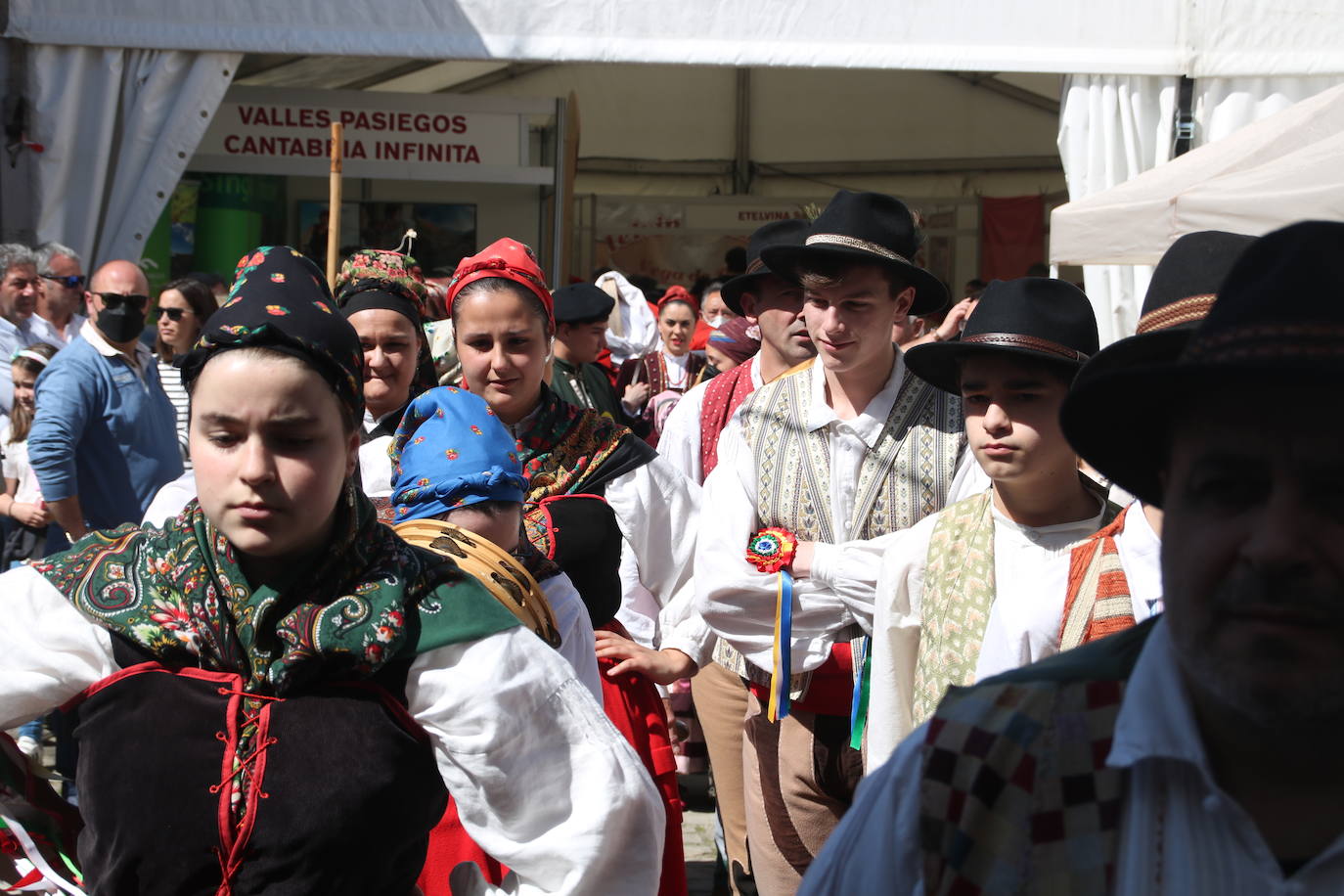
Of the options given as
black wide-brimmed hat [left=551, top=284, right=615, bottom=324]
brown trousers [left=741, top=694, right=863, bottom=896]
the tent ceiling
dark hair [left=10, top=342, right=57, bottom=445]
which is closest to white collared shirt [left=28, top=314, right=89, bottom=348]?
dark hair [left=10, top=342, right=57, bottom=445]

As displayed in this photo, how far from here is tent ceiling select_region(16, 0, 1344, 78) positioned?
356 inches

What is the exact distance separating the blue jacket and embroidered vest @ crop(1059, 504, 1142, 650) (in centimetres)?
419

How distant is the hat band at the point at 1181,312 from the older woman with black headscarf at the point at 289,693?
3.99 ft

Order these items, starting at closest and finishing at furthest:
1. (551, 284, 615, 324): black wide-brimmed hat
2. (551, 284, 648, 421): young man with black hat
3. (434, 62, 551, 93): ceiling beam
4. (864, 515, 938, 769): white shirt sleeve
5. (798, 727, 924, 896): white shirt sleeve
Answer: (798, 727, 924, 896): white shirt sleeve, (864, 515, 938, 769): white shirt sleeve, (551, 284, 648, 421): young man with black hat, (551, 284, 615, 324): black wide-brimmed hat, (434, 62, 551, 93): ceiling beam

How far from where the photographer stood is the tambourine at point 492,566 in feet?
8.00

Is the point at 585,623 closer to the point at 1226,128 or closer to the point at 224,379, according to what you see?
the point at 224,379

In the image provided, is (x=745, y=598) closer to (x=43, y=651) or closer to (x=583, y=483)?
(x=583, y=483)

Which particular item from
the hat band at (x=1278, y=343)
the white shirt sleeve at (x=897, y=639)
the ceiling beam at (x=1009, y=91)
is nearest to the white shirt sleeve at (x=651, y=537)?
the white shirt sleeve at (x=897, y=639)

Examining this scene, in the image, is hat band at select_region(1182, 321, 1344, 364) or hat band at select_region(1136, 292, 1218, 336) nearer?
hat band at select_region(1182, 321, 1344, 364)

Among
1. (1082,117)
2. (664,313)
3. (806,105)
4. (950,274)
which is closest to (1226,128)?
(1082,117)

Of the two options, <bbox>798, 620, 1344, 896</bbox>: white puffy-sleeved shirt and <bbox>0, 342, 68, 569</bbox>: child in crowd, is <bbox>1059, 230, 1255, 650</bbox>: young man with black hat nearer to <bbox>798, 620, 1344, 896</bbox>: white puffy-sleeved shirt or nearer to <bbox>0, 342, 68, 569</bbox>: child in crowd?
<bbox>798, 620, 1344, 896</bbox>: white puffy-sleeved shirt

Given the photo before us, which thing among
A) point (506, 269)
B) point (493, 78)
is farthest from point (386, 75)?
point (506, 269)

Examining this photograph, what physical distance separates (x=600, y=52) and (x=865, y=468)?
6393 mm

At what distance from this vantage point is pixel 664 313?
9.25 m
